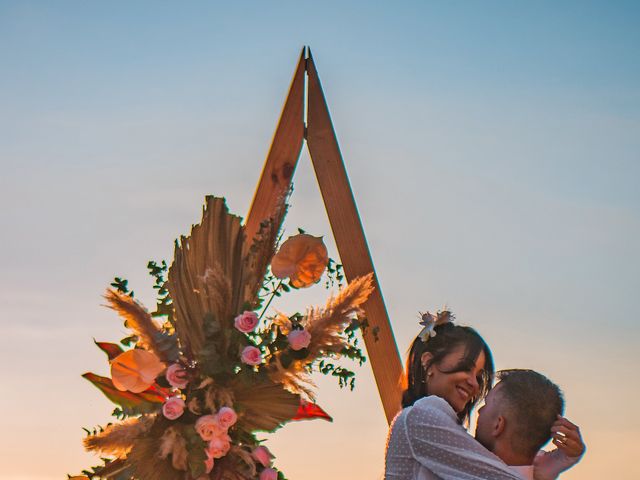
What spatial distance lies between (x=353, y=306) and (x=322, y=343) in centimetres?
19

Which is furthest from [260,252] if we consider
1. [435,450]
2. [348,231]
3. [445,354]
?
[435,450]

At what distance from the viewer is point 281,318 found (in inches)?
173

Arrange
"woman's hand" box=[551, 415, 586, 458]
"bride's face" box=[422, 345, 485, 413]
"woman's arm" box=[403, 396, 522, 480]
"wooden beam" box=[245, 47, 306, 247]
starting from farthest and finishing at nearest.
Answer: "wooden beam" box=[245, 47, 306, 247], "bride's face" box=[422, 345, 485, 413], "woman's hand" box=[551, 415, 586, 458], "woman's arm" box=[403, 396, 522, 480]

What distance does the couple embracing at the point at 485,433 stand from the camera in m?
3.47

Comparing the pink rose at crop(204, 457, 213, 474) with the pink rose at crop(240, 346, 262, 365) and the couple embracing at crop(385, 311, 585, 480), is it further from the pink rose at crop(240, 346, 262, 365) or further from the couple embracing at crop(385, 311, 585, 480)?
the couple embracing at crop(385, 311, 585, 480)

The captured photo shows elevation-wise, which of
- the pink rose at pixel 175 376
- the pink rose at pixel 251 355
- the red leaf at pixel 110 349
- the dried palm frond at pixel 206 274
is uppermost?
the dried palm frond at pixel 206 274

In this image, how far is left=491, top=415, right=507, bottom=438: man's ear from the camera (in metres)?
3.49

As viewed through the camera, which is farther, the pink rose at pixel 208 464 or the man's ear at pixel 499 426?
the pink rose at pixel 208 464

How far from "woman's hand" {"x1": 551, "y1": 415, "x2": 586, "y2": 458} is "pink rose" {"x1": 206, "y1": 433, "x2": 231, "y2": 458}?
121 cm

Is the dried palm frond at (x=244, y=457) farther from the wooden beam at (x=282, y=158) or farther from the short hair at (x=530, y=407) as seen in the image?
the short hair at (x=530, y=407)

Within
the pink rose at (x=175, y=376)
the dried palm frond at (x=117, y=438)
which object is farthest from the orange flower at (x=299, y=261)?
the dried palm frond at (x=117, y=438)

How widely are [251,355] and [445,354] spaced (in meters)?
0.77

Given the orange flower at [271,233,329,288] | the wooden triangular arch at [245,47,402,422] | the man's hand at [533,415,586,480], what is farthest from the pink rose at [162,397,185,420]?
the man's hand at [533,415,586,480]

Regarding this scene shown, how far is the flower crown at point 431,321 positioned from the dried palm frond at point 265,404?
0.58m
